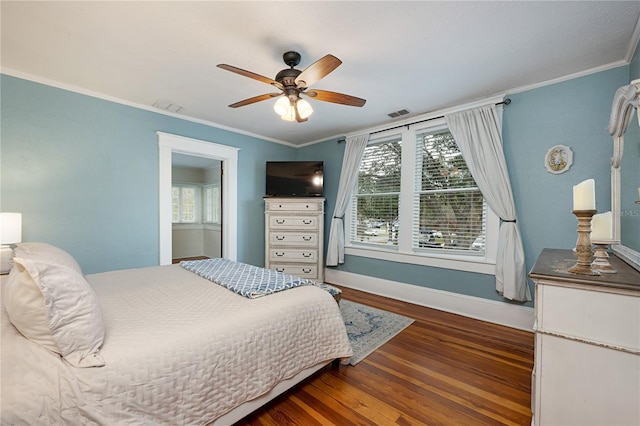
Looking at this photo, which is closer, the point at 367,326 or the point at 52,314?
the point at 52,314

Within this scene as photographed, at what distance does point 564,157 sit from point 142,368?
355 cm

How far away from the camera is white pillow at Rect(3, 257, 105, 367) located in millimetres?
955

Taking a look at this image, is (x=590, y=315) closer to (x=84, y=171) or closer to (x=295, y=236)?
(x=295, y=236)

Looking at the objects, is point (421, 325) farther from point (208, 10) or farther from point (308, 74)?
point (208, 10)

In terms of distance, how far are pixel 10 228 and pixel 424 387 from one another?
11.5ft

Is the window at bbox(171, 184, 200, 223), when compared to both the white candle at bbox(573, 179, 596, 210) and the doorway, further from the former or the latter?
the white candle at bbox(573, 179, 596, 210)

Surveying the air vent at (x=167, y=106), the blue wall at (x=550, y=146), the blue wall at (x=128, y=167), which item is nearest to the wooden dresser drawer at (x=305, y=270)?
the blue wall at (x=128, y=167)

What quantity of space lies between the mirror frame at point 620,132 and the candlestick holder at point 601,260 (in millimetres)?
162

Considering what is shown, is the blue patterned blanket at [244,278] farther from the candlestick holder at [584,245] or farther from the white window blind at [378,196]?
the white window blind at [378,196]

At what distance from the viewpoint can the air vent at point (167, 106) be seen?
3092mm

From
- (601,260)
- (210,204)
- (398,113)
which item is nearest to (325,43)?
(398,113)

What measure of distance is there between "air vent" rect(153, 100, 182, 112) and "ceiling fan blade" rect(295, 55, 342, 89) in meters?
2.00

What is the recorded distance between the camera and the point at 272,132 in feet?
14.0

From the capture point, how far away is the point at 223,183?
13.5 feet
